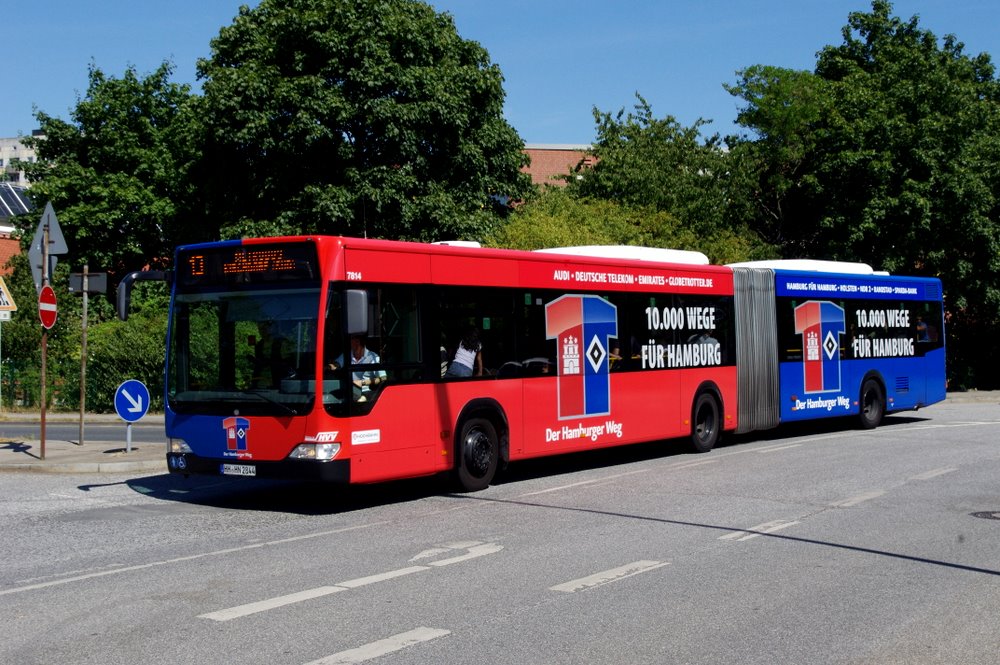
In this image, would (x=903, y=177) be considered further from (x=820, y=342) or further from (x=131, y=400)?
(x=131, y=400)

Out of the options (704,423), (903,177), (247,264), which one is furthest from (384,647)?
(903,177)

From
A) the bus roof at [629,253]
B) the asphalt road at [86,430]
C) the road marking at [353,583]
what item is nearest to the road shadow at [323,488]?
the road marking at [353,583]

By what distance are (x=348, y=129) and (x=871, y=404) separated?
1639cm

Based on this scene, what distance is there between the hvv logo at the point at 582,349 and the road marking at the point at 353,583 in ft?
17.5

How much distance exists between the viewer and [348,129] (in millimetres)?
31500

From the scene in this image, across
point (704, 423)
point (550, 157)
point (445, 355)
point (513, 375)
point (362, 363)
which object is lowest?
point (704, 423)

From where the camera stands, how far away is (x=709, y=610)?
7.20 meters

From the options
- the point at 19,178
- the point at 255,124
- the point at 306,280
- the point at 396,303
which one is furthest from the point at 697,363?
the point at 19,178

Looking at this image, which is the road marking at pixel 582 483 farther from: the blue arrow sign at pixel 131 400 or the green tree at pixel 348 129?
the green tree at pixel 348 129

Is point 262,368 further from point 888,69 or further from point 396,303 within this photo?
point 888,69

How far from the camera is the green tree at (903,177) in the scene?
35.3 meters

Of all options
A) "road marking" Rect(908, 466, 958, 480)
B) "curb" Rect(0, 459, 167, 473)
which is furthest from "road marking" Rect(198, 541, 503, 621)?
"curb" Rect(0, 459, 167, 473)

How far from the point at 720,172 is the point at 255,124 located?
17811mm

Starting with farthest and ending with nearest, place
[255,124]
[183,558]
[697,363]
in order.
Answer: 1. [255,124]
2. [697,363]
3. [183,558]
